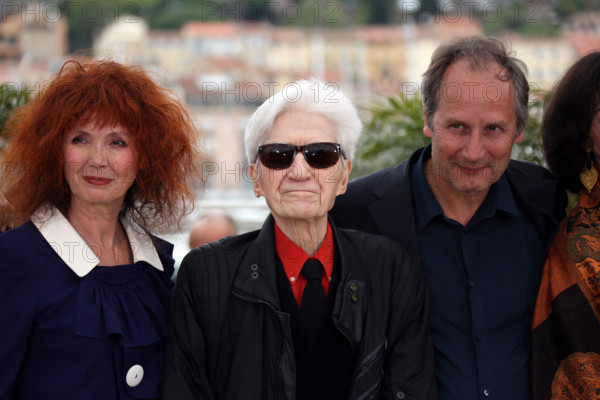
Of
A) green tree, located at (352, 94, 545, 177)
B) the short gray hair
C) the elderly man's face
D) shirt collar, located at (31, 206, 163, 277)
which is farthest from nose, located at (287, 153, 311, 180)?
green tree, located at (352, 94, 545, 177)

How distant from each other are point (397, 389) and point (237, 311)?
0.48 m

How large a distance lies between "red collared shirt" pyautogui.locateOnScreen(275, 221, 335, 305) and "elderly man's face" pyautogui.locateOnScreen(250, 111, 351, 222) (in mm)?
67

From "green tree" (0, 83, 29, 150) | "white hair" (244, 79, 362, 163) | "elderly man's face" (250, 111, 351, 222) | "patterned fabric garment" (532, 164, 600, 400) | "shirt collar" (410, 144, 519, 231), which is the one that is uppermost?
"green tree" (0, 83, 29, 150)

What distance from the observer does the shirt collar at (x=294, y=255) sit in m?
1.99

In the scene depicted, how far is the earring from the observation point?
2316 mm

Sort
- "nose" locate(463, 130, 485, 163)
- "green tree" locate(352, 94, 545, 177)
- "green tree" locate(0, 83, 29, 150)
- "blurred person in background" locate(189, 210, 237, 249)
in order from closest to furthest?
"nose" locate(463, 130, 485, 163) < "green tree" locate(0, 83, 29, 150) < "green tree" locate(352, 94, 545, 177) < "blurred person in background" locate(189, 210, 237, 249)

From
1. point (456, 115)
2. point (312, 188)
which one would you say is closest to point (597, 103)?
point (456, 115)

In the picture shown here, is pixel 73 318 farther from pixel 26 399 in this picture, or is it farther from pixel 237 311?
pixel 237 311

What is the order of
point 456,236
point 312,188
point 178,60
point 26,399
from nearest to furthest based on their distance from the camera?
point 26,399 → point 312,188 → point 456,236 → point 178,60

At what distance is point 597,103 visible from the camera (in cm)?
231

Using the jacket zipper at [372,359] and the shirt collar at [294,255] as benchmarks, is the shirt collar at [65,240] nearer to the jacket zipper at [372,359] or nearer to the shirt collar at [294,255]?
the shirt collar at [294,255]

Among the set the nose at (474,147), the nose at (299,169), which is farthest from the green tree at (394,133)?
the nose at (299,169)

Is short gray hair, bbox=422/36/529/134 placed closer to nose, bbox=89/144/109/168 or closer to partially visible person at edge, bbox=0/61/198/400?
partially visible person at edge, bbox=0/61/198/400

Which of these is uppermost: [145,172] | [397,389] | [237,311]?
[145,172]
